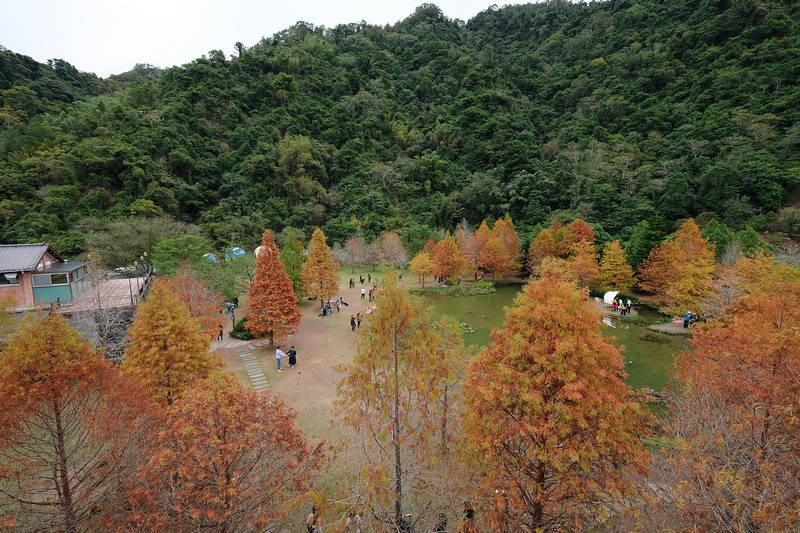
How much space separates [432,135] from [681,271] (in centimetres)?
5349

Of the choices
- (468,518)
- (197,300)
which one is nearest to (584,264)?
(468,518)

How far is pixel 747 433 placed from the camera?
657cm

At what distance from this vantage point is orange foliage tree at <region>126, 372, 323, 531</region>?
5.93 m

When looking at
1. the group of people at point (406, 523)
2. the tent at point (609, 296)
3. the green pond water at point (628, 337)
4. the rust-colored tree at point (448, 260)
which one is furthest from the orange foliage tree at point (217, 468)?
the tent at point (609, 296)

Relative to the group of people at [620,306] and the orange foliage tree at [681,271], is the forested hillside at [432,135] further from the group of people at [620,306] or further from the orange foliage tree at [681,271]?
the group of people at [620,306]

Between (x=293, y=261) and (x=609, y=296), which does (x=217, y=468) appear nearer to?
(x=293, y=261)

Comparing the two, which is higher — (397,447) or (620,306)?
(397,447)

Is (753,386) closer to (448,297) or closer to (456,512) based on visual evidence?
(456,512)

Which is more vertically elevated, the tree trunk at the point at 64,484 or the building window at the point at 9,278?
the building window at the point at 9,278

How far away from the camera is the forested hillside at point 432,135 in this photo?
1510 inches

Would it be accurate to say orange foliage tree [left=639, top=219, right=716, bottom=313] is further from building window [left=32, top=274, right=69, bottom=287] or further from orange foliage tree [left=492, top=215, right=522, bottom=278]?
building window [left=32, top=274, right=69, bottom=287]

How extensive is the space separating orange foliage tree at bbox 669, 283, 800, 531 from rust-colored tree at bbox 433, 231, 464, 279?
22593 mm

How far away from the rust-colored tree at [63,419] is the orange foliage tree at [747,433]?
1067 cm

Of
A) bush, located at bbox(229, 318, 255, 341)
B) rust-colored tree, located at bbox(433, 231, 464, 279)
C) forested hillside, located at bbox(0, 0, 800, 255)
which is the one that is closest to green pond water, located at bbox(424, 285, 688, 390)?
rust-colored tree, located at bbox(433, 231, 464, 279)
